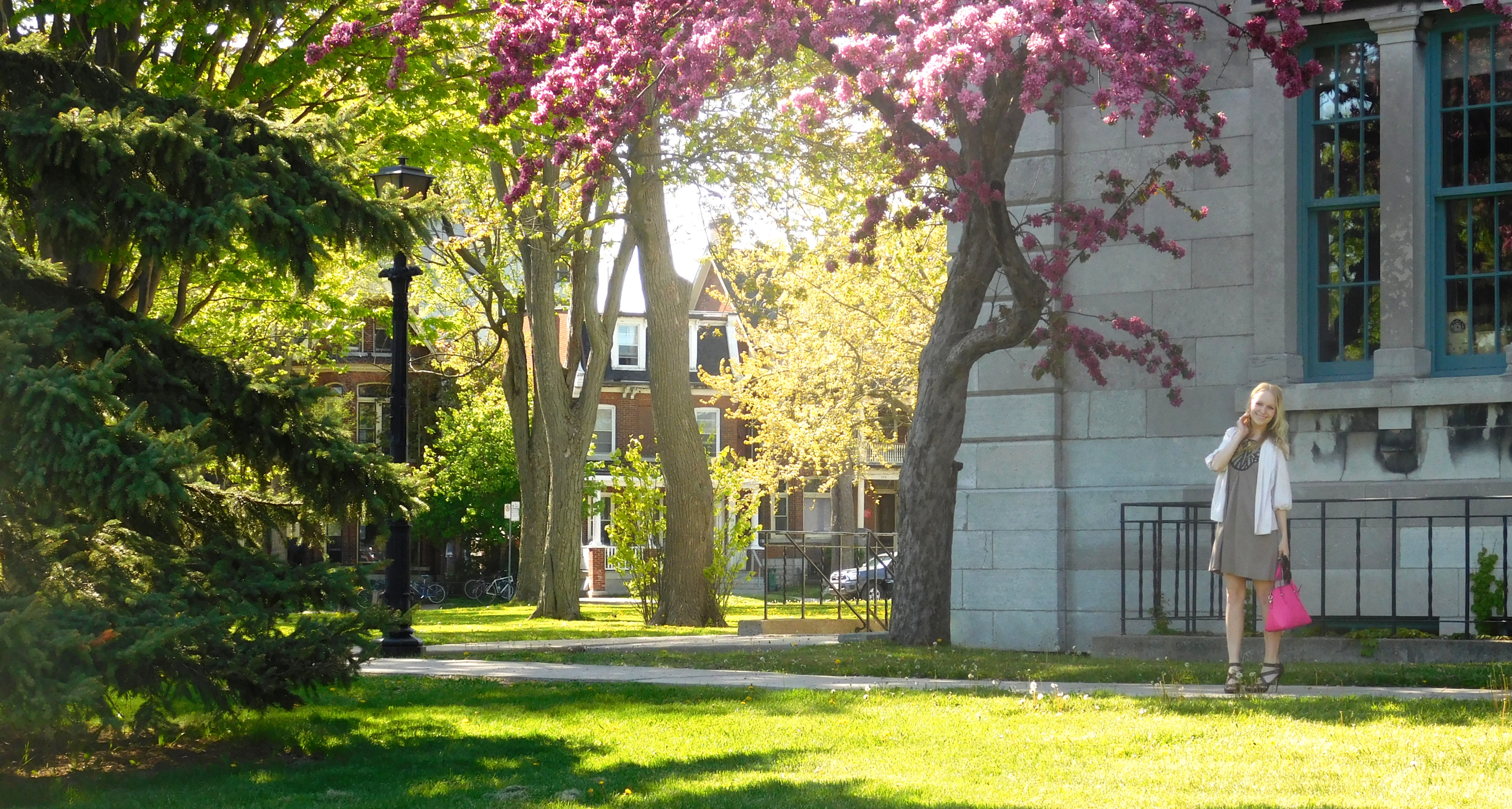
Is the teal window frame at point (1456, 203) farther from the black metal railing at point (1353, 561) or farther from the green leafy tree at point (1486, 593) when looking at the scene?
the green leafy tree at point (1486, 593)

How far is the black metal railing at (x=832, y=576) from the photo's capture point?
2162 cm

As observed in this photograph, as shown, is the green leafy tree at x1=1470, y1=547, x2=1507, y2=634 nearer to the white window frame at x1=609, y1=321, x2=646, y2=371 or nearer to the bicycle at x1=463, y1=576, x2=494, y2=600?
the bicycle at x1=463, y1=576, x2=494, y2=600

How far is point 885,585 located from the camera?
2353cm

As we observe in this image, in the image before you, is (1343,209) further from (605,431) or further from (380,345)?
(380,345)

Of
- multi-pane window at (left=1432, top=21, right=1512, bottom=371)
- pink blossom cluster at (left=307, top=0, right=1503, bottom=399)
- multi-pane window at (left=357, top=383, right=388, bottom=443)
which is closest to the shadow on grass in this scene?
pink blossom cluster at (left=307, top=0, right=1503, bottom=399)

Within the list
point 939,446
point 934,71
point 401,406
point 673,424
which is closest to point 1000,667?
point 939,446

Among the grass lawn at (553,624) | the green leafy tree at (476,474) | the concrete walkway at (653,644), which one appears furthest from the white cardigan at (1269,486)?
the green leafy tree at (476,474)

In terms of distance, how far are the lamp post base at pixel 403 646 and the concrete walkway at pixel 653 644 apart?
0.29 m

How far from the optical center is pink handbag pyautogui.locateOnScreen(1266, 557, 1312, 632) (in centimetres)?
945

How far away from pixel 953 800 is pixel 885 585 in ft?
57.6

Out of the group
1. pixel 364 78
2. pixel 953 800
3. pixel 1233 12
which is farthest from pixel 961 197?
pixel 364 78

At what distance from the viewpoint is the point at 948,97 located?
36.9 ft

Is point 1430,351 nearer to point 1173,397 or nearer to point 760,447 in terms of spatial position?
point 1173,397

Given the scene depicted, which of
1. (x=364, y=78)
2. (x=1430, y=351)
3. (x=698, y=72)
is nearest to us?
(x=698, y=72)
